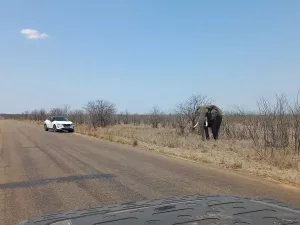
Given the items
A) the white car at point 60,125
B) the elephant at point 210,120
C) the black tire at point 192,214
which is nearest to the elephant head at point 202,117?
Result: the elephant at point 210,120

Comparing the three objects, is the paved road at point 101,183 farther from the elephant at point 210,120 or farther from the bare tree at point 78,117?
the bare tree at point 78,117

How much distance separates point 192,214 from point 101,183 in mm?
7815

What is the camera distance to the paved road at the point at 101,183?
7.79 meters

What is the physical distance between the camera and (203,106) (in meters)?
26.5

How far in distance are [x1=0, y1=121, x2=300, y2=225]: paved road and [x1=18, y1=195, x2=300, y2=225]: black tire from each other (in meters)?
4.54

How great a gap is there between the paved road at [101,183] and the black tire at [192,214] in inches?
179

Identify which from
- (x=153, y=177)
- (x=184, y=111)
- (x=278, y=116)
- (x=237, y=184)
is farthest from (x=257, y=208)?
(x=184, y=111)

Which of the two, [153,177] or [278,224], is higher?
[278,224]

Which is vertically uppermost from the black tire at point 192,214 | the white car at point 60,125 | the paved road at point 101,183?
the white car at point 60,125

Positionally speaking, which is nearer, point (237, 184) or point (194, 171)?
point (237, 184)

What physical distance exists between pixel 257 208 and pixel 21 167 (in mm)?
11689

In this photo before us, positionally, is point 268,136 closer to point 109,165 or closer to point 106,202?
point 109,165

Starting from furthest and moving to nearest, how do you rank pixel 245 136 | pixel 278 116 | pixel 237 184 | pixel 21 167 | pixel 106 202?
pixel 245 136 < pixel 278 116 < pixel 21 167 < pixel 237 184 < pixel 106 202

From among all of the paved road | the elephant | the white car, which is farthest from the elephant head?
the white car
